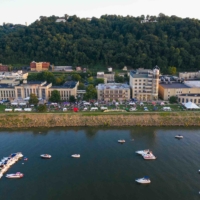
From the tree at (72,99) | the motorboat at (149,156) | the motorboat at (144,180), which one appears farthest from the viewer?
the tree at (72,99)

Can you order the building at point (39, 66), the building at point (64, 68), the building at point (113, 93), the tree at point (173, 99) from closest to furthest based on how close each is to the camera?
the tree at point (173, 99)
the building at point (113, 93)
the building at point (64, 68)
the building at point (39, 66)

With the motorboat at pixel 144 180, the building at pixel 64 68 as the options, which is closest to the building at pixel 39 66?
the building at pixel 64 68

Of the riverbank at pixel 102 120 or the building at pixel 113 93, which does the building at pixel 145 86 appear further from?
the riverbank at pixel 102 120

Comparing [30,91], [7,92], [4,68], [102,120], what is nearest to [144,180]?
[102,120]

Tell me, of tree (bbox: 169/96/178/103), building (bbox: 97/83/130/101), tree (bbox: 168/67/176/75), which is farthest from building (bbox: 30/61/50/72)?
tree (bbox: 169/96/178/103)

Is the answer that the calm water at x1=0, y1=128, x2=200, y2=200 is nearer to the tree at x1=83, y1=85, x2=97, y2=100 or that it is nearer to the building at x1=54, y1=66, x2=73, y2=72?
the tree at x1=83, y1=85, x2=97, y2=100

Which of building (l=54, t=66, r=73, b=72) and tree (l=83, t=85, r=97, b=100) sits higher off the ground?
building (l=54, t=66, r=73, b=72)

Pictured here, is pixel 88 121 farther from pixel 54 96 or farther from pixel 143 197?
pixel 143 197
